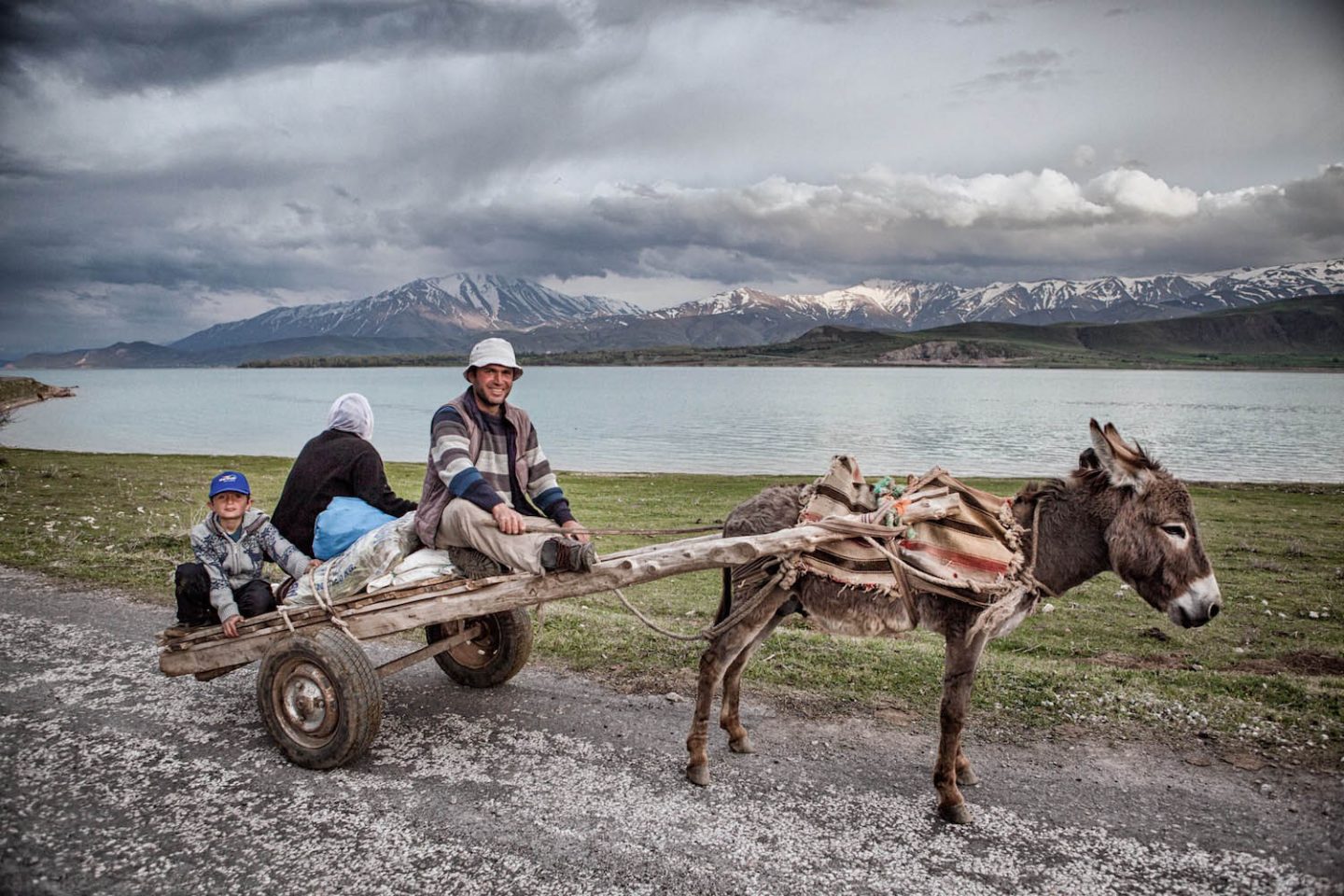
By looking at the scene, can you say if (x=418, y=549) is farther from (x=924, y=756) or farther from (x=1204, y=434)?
(x=1204, y=434)

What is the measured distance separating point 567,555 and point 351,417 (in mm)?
3020

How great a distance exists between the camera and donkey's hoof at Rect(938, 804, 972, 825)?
5055 mm

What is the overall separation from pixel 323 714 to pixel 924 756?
468cm

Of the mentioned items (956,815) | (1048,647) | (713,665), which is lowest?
(1048,647)

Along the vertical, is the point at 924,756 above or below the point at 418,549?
below

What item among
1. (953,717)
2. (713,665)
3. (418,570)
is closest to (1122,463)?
(953,717)

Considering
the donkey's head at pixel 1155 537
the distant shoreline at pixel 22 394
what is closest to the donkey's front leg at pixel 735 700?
the donkey's head at pixel 1155 537

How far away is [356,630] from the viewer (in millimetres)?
5867

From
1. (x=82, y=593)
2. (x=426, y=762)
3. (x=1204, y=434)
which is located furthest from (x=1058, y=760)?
(x=1204, y=434)

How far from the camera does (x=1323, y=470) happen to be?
37.2 metres

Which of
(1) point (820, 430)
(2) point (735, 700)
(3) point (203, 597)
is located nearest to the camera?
(2) point (735, 700)

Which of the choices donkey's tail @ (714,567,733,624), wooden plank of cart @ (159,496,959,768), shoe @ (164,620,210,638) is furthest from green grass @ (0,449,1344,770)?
shoe @ (164,620,210,638)

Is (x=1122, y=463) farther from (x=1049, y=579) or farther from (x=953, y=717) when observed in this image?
(x=953, y=717)

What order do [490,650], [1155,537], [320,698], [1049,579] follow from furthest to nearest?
[490,650]
[320,698]
[1049,579]
[1155,537]
